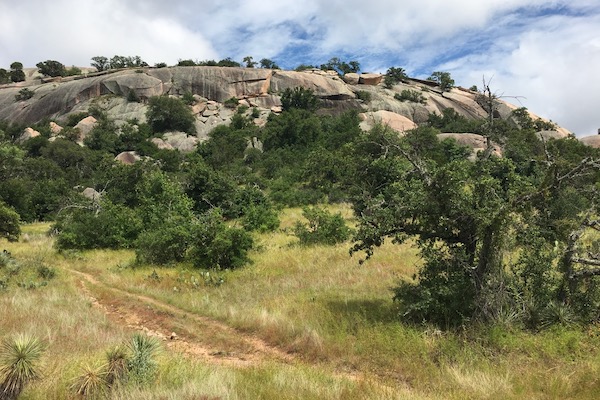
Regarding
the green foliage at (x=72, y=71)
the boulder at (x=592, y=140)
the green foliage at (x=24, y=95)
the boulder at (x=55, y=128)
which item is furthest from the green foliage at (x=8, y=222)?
the green foliage at (x=72, y=71)

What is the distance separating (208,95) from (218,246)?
63815 mm

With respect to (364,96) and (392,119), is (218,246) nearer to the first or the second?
(392,119)

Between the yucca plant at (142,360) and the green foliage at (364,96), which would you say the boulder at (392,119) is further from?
the yucca plant at (142,360)

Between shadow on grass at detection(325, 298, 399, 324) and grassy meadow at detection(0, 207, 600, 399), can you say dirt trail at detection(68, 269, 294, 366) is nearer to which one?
grassy meadow at detection(0, 207, 600, 399)

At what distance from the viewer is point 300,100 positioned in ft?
224

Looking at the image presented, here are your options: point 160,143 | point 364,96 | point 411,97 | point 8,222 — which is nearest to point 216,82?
point 160,143

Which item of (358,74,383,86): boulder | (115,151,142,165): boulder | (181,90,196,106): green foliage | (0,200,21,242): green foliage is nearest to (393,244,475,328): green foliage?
(0,200,21,242): green foliage

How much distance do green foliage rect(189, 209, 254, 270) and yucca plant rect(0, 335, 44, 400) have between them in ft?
39.0

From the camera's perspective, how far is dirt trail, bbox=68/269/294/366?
845 centimetres

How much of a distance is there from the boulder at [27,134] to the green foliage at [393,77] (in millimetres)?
61943

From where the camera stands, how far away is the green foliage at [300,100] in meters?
68.4

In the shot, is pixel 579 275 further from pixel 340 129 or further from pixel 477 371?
pixel 340 129

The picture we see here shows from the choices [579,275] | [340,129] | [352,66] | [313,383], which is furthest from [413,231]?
[352,66]

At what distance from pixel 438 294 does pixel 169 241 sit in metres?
13.1
